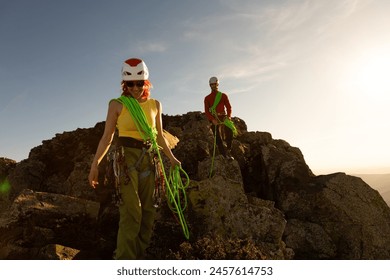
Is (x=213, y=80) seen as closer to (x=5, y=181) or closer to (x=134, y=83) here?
(x=134, y=83)

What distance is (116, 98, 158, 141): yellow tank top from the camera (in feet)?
19.7

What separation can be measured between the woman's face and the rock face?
138 inches

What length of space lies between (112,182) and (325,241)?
10.9m

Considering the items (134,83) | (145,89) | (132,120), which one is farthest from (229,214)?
(134,83)

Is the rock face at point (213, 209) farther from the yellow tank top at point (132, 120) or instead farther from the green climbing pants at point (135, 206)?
the yellow tank top at point (132, 120)

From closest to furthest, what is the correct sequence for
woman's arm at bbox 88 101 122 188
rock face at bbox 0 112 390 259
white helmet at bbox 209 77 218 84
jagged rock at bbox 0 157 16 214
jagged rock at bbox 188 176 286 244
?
woman's arm at bbox 88 101 122 188 → rock face at bbox 0 112 390 259 → jagged rock at bbox 188 176 286 244 → white helmet at bbox 209 77 218 84 → jagged rock at bbox 0 157 16 214

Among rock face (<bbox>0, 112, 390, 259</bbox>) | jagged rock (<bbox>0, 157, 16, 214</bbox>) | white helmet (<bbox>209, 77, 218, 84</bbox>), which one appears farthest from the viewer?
jagged rock (<bbox>0, 157, 16, 214</bbox>)

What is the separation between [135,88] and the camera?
6121 mm

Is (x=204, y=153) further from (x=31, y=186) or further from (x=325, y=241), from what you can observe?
Result: (x=31, y=186)

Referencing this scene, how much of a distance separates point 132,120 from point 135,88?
0.62 metres

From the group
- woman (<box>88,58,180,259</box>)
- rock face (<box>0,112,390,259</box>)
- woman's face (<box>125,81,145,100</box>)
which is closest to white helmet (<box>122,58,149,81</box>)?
woman (<box>88,58,180,259</box>)

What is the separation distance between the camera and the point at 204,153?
1681 cm

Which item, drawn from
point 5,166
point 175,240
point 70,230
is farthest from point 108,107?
point 5,166

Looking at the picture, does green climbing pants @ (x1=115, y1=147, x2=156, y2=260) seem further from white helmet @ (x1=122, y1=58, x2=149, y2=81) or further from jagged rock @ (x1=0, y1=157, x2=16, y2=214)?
jagged rock @ (x1=0, y1=157, x2=16, y2=214)
